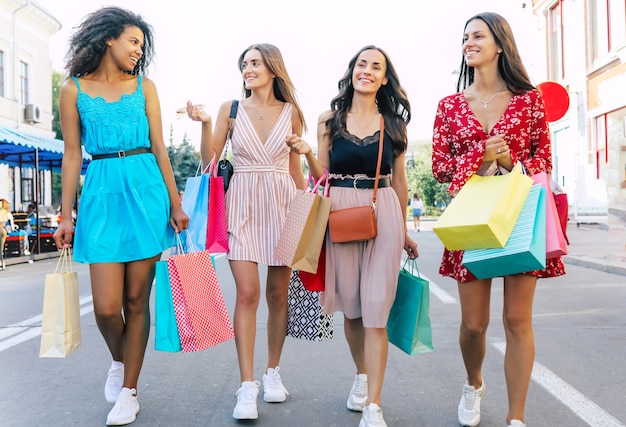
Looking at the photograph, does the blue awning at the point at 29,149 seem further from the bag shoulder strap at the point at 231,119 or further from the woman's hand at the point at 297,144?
the woman's hand at the point at 297,144

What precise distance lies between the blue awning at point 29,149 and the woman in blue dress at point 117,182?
12.2 metres

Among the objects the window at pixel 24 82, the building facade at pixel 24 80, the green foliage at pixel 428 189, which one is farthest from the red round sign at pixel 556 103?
the green foliage at pixel 428 189

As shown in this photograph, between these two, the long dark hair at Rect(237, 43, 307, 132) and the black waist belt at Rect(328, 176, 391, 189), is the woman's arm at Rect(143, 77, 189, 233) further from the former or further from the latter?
the black waist belt at Rect(328, 176, 391, 189)

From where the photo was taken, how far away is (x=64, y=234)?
A: 11.9 ft

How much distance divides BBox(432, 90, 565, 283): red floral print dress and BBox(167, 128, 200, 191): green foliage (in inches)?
1966

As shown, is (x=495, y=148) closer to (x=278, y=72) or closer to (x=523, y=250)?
(x=523, y=250)

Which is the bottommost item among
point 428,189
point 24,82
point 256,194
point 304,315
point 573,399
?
point 573,399

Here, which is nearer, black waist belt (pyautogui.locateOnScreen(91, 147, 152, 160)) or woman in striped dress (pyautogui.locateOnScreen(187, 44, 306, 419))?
black waist belt (pyautogui.locateOnScreen(91, 147, 152, 160))

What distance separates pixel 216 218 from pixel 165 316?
2.34 feet

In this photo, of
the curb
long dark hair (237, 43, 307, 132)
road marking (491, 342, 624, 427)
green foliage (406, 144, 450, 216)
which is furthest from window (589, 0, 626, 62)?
green foliage (406, 144, 450, 216)

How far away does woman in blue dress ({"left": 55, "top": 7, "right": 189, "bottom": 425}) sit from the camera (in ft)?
11.8

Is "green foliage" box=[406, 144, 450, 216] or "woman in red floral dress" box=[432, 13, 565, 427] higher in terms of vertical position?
"green foliage" box=[406, 144, 450, 216]

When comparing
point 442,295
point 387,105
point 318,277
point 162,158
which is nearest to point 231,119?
point 162,158

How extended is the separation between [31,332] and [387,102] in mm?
4477
